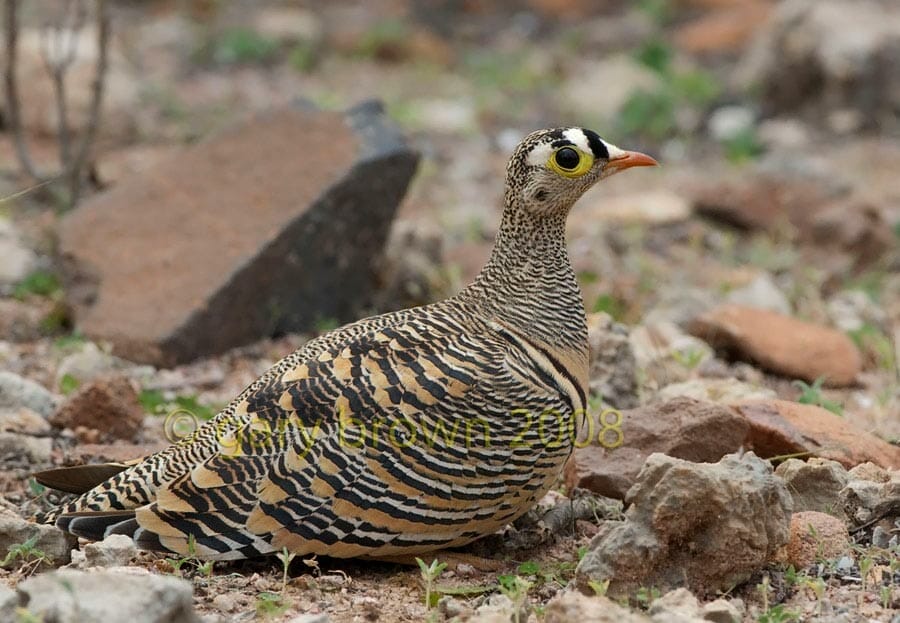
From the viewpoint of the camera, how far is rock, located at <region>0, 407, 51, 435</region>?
5.72m

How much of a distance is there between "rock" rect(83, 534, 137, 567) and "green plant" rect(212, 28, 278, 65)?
33.4 ft

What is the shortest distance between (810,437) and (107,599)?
293 centimetres

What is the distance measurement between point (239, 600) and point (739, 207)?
256 inches

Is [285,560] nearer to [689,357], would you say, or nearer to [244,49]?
[689,357]

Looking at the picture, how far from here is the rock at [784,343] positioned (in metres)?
7.09

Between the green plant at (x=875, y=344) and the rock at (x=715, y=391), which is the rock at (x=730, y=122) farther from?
→ the rock at (x=715, y=391)

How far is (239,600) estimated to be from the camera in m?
4.18

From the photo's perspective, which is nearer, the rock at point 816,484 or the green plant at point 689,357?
the rock at point 816,484

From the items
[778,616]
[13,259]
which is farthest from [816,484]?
[13,259]

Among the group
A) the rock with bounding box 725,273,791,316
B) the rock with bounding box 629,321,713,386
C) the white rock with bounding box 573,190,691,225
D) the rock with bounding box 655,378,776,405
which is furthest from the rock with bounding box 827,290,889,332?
the rock with bounding box 655,378,776,405

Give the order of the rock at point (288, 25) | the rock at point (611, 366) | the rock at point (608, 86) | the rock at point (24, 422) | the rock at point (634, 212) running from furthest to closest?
the rock at point (288, 25) → the rock at point (608, 86) → the rock at point (634, 212) → the rock at point (611, 366) → the rock at point (24, 422)

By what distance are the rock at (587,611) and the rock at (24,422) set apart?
2945 millimetres

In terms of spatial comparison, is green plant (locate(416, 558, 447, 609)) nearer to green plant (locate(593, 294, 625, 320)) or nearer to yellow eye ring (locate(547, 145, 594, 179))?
yellow eye ring (locate(547, 145, 594, 179))

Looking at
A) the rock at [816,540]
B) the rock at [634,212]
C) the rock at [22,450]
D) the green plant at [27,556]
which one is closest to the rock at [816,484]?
the rock at [816,540]
